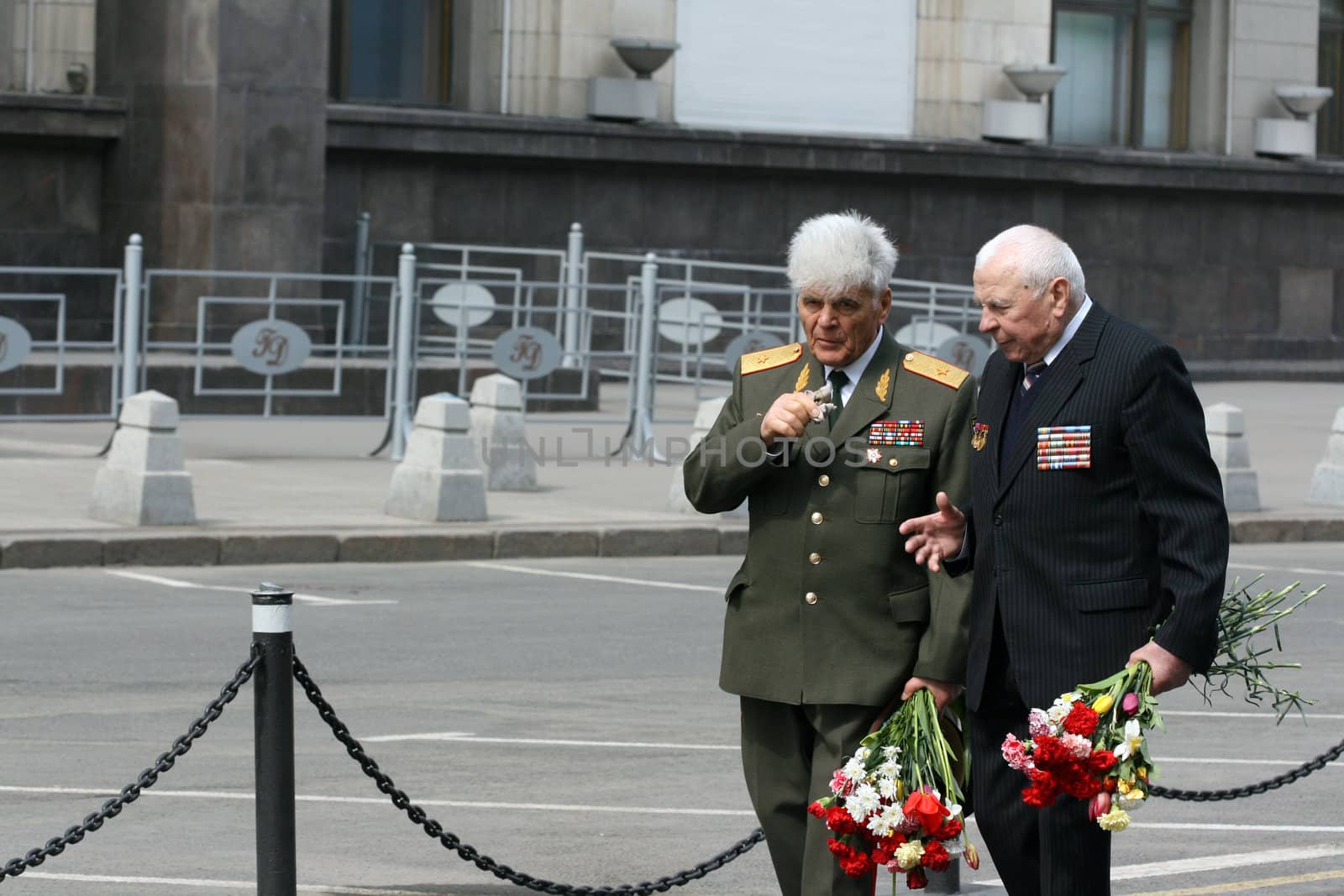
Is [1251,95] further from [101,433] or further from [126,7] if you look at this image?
[101,433]

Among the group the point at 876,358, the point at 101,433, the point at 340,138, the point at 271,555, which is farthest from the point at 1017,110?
the point at 876,358

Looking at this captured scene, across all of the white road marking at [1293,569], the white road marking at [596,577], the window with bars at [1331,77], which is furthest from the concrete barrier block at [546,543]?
the window with bars at [1331,77]

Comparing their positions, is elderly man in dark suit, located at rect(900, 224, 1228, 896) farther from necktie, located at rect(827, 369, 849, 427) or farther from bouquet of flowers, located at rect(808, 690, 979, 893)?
necktie, located at rect(827, 369, 849, 427)

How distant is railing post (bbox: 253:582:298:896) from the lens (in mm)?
5438

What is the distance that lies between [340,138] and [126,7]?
303 cm

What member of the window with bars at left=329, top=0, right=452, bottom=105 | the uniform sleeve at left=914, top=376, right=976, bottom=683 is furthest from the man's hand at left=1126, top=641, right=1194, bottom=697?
the window with bars at left=329, top=0, right=452, bottom=105

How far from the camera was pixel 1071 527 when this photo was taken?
4.82 m

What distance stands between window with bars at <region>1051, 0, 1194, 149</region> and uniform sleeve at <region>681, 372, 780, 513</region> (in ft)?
92.8

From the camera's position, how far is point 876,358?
5191mm

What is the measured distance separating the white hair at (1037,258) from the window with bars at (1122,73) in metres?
28.4

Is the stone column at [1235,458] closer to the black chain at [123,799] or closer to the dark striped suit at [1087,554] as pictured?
the black chain at [123,799]

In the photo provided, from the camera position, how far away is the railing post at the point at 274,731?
544 centimetres

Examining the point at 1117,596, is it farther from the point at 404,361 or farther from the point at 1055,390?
the point at 404,361

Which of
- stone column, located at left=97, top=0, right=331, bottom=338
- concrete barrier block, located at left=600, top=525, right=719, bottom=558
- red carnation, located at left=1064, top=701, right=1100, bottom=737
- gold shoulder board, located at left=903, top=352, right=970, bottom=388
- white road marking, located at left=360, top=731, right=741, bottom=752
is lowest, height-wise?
white road marking, located at left=360, top=731, right=741, bottom=752
